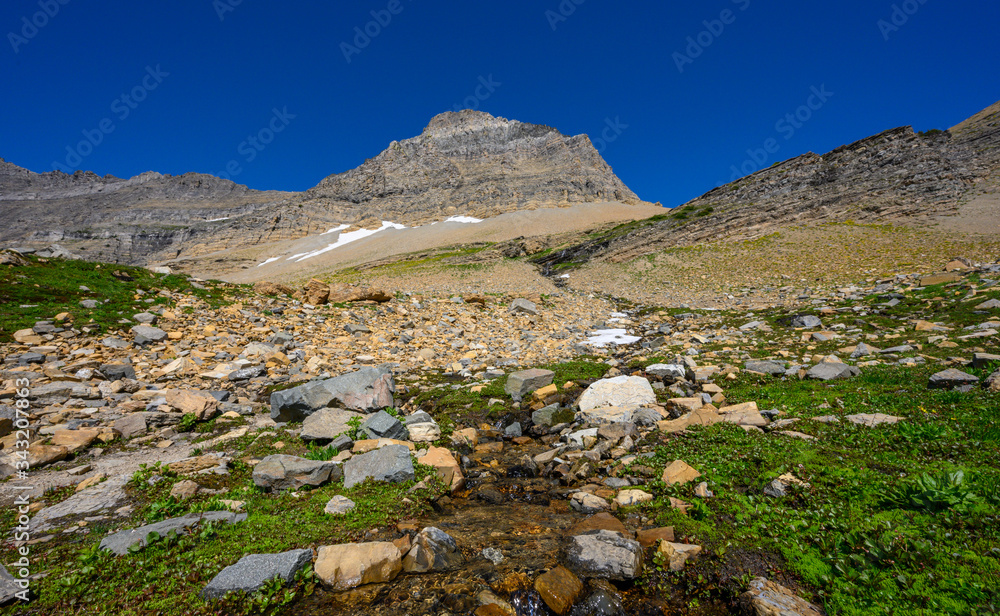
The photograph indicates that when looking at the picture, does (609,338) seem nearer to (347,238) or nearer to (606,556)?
(606,556)

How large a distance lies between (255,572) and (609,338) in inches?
603

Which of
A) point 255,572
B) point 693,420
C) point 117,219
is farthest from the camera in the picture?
point 117,219

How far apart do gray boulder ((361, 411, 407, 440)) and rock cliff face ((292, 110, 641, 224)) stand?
131m

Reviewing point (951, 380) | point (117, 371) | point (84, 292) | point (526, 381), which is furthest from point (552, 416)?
point (84, 292)

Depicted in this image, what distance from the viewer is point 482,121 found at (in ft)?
632

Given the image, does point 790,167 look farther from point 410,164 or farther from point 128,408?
point 410,164

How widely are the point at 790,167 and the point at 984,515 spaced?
65895mm

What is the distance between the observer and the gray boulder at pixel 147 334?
1024 cm

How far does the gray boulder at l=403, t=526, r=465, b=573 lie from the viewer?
3.98 meters

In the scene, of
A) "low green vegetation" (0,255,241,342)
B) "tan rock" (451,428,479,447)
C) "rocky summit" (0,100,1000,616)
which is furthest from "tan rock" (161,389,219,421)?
"tan rock" (451,428,479,447)

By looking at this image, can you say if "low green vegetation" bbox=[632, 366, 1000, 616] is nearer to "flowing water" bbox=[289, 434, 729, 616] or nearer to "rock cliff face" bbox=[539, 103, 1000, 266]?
"flowing water" bbox=[289, 434, 729, 616]

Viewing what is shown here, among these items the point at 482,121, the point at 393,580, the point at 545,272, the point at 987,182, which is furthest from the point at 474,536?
the point at 482,121

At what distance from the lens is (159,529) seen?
4109mm

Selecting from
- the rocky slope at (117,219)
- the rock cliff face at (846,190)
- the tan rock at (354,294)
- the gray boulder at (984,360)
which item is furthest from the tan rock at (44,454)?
the rocky slope at (117,219)
